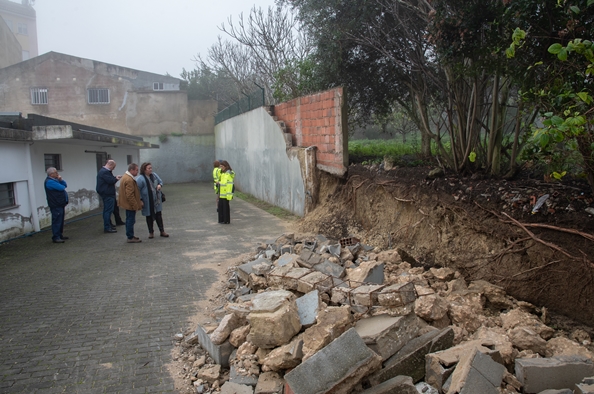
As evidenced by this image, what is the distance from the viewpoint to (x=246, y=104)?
58.7 feet

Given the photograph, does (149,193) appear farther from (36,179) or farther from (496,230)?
(496,230)

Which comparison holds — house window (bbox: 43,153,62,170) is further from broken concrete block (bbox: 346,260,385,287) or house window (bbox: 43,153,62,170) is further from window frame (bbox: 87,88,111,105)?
window frame (bbox: 87,88,111,105)

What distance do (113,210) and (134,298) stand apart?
5878 mm

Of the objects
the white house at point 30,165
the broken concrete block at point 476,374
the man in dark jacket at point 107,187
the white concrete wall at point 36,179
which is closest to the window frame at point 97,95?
the white concrete wall at point 36,179

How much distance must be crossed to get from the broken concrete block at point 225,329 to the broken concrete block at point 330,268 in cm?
168

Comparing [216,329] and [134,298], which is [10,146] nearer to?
[134,298]

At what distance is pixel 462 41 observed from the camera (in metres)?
6.12

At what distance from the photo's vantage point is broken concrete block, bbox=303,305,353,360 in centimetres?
372

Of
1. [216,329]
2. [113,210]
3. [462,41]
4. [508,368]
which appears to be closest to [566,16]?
[462,41]

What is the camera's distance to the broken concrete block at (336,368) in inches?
130

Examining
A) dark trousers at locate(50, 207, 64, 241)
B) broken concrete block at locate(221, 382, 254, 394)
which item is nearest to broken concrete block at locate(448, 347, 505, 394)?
broken concrete block at locate(221, 382, 254, 394)

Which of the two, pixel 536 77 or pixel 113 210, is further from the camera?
pixel 113 210

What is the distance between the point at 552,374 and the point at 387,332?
1318 mm

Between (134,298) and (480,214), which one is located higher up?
(480,214)
